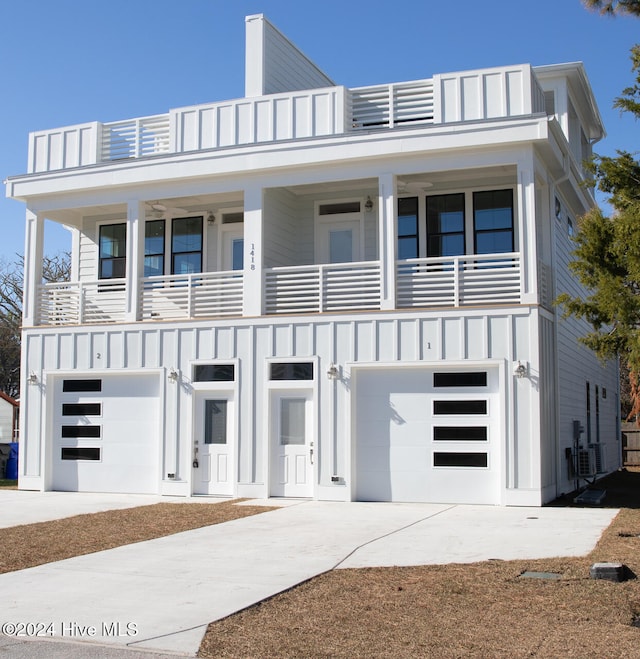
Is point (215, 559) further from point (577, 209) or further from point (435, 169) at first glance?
point (577, 209)

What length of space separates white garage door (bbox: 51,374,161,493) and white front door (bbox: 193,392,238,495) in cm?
89

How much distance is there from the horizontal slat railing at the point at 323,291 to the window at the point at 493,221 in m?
2.20

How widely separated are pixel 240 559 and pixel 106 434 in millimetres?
8966

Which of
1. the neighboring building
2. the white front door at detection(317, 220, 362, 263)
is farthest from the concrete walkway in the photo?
the neighboring building

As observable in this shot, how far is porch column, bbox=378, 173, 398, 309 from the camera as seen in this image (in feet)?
51.8

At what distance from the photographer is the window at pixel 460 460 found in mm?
15086

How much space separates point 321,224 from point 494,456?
652 cm

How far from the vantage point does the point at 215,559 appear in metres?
9.55

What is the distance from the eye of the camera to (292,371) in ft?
53.4

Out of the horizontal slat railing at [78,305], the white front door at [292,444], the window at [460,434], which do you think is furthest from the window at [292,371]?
the horizontal slat railing at [78,305]

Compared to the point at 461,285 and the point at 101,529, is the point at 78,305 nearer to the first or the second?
the point at 101,529

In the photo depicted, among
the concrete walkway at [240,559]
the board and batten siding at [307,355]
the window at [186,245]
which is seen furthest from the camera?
the window at [186,245]

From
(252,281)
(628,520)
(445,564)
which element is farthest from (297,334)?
(445,564)

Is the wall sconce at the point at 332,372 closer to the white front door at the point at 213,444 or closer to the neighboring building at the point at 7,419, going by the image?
the white front door at the point at 213,444
